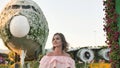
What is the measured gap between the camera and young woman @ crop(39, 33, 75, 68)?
211 inches

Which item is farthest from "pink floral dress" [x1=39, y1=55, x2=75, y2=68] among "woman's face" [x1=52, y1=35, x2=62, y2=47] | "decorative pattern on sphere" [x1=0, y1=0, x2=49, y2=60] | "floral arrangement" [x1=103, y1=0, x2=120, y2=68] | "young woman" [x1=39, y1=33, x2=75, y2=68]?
"decorative pattern on sphere" [x1=0, y1=0, x2=49, y2=60]

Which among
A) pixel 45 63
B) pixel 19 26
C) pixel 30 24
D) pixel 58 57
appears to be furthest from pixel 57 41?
pixel 30 24

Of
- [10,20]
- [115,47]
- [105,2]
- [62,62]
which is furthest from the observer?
[10,20]

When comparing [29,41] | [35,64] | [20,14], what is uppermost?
[20,14]

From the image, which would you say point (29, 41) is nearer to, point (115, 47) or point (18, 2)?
point (18, 2)

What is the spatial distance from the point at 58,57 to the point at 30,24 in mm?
15431

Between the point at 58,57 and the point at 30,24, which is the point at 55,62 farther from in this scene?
the point at 30,24

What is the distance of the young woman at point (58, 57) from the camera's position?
5.37m

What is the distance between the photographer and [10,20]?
791 inches

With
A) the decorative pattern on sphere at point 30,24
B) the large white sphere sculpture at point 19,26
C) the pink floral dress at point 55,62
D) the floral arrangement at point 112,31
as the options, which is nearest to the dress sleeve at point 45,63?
the pink floral dress at point 55,62

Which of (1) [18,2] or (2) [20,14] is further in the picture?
(1) [18,2]

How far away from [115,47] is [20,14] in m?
12.7

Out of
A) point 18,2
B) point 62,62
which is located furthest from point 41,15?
point 62,62

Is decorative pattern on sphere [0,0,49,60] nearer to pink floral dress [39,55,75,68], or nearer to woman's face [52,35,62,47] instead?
woman's face [52,35,62,47]
